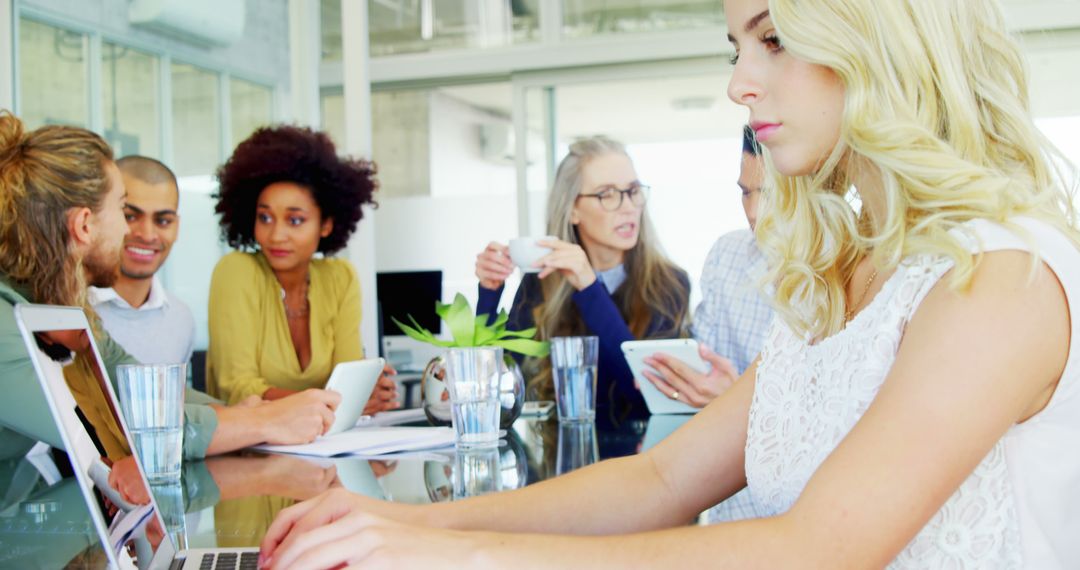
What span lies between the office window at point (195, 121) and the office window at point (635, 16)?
204cm

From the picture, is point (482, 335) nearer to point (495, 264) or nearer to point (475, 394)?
point (475, 394)

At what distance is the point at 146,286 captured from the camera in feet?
11.8

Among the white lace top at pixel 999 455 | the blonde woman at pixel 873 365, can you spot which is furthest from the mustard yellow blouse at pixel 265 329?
the white lace top at pixel 999 455

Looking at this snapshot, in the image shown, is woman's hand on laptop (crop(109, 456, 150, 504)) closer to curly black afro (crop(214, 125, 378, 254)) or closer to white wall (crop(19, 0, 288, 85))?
curly black afro (crop(214, 125, 378, 254))

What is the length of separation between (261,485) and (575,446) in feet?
1.92

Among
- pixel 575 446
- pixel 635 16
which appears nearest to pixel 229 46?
pixel 635 16

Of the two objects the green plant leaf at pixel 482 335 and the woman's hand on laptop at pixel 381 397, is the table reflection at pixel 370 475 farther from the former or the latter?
the woman's hand on laptop at pixel 381 397

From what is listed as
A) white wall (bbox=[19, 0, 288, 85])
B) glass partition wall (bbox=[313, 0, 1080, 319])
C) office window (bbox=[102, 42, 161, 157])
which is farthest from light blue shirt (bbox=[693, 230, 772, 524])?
white wall (bbox=[19, 0, 288, 85])

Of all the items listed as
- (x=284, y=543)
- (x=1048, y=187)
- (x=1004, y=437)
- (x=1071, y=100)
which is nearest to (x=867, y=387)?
(x=1004, y=437)

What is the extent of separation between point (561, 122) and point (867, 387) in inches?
206

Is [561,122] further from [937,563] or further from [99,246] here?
[937,563]

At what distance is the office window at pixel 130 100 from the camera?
4883mm

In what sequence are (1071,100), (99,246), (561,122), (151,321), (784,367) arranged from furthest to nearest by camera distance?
(561,122)
(1071,100)
(151,321)
(99,246)
(784,367)

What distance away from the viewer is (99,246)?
7.59ft
